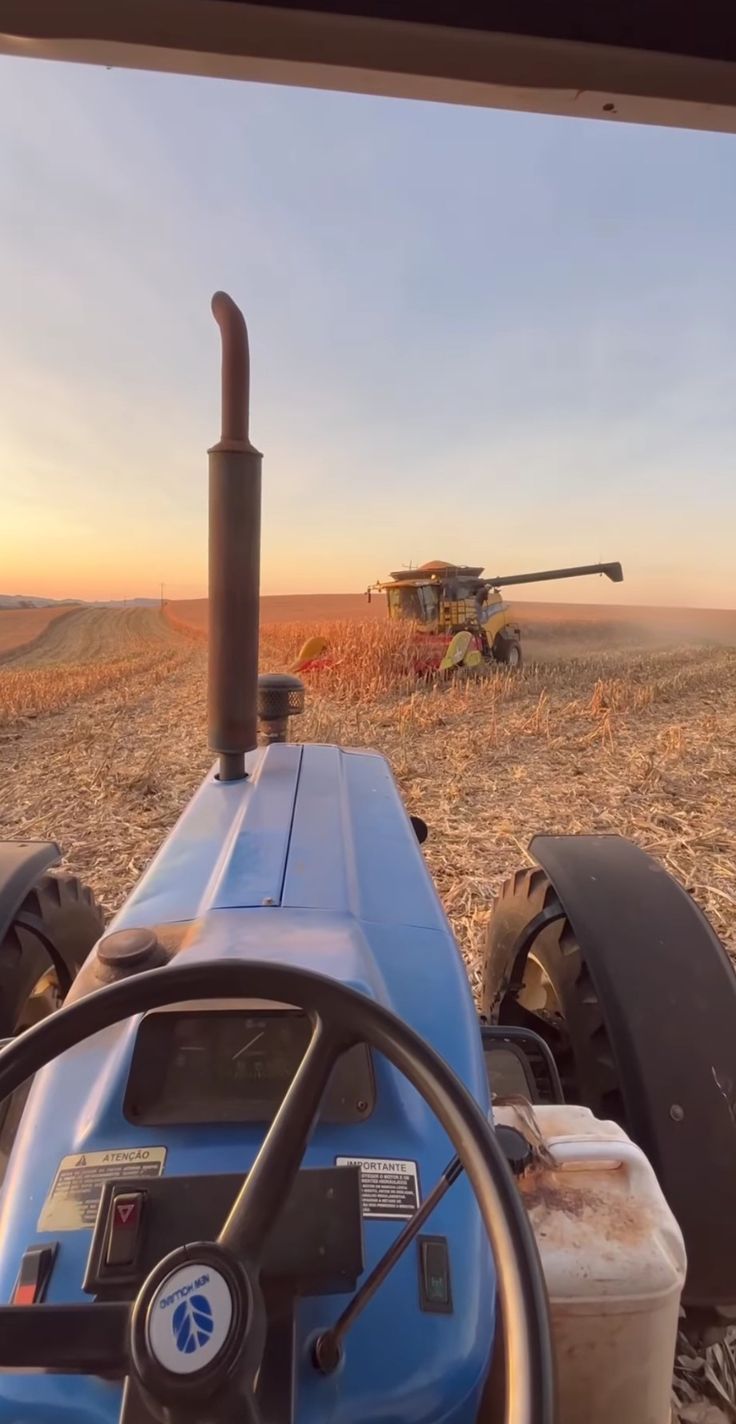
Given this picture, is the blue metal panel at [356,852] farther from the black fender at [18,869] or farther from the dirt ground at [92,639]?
the dirt ground at [92,639]

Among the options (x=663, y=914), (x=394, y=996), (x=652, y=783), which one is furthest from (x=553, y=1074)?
(x=652, y=783)

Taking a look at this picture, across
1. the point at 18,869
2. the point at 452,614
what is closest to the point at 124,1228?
the point at 18,869

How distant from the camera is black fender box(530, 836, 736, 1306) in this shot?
1.24m

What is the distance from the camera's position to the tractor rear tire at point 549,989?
1.53 metres

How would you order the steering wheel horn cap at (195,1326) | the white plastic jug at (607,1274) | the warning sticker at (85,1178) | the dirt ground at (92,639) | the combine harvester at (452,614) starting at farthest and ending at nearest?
the dirt ground at (92,639), the combine harvester at (452,614), the white plastic jug at (607,1274), the warning sticker at (85,1178), the steering wheel horn cap at (195,1326)

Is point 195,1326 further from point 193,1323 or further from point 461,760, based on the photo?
point 461,760

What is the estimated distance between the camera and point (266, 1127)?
2.83 ft

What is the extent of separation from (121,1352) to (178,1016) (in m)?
0.38

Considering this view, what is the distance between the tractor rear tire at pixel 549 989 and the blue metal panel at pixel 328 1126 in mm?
410

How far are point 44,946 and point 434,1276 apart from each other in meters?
1.49

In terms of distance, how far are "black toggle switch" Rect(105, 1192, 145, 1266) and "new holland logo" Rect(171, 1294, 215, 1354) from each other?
0.20 meters

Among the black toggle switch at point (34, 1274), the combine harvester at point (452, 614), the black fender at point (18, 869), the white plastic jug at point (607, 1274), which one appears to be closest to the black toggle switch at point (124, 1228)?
the black toggle switch at point (34, 1274)

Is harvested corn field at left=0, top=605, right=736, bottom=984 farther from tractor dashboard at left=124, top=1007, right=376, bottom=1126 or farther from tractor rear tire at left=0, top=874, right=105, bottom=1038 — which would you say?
tractor dashboard at left=124, top=1007, right=376, bottom=1126

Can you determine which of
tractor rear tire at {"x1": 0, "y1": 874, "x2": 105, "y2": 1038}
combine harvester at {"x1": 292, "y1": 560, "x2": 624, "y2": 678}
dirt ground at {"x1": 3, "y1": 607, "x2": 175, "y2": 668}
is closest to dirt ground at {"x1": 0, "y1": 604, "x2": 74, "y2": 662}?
dirt ground at {"x1": 3, "y1": 607, "x2": 175, "y2": 668}
